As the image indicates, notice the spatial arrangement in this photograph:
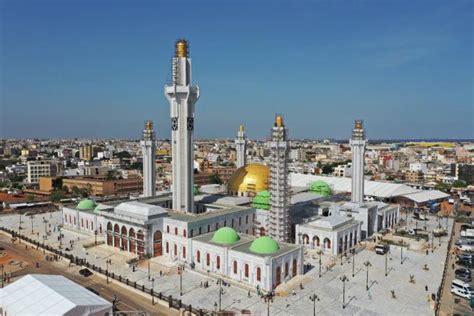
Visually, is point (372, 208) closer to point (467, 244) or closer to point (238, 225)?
point (467, 244)

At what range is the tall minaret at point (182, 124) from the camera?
207ft

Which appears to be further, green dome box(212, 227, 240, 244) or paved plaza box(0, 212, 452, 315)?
green dome box(212, 227, 240, 244)

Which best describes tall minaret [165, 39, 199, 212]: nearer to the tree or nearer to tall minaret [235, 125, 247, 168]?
tall minaret [235, 125, 247, 168]

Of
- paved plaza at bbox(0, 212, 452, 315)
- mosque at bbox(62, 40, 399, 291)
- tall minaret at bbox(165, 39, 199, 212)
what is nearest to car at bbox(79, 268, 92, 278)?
paved plaza at bbox(0, 212, 452, 315)

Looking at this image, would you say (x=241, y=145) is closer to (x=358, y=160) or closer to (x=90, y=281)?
(x=358, y=160)

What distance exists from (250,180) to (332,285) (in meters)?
32.9

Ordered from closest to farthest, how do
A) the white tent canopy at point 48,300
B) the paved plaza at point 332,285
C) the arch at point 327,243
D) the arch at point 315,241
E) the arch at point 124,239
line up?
the white tent canopy at point 48,300
the paved plaza at point 332,285
the arch at point 327,243
the arch at point 124,239
the arch at point 315,241

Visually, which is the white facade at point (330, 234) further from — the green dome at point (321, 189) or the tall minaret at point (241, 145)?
the tall minaret at point (241, 145)

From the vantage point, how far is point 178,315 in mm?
38906

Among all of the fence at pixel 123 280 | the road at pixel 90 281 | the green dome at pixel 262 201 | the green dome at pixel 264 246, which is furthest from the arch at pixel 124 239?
the green dome at pixel 262 201

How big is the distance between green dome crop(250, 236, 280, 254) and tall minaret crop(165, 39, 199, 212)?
1957cm

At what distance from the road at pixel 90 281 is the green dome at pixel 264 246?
1266cm

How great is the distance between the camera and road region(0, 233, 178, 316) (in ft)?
134

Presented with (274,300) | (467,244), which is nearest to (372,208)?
(467,244)
